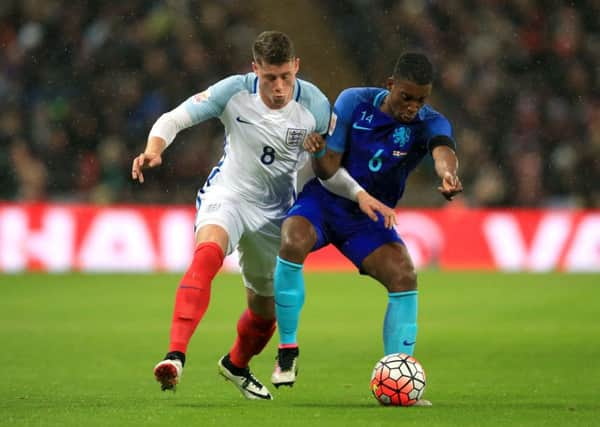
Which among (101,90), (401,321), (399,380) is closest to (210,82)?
(101,90)

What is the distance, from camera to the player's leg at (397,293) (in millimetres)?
7285

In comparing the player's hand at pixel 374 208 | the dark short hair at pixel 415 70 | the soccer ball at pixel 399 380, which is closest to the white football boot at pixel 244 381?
the soccer ball at pixel 399 380

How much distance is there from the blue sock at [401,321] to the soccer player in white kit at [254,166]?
2.91ft

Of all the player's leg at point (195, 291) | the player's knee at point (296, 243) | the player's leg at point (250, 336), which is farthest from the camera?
the player's leg at point (250, 336)

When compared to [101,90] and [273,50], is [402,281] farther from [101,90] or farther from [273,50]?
[101,90]

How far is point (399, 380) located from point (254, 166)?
5.32 ft

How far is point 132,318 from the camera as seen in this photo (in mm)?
13672

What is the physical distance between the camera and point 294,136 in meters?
7.54

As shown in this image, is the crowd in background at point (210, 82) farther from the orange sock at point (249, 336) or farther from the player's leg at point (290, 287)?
the player's leg at point (290, 287)

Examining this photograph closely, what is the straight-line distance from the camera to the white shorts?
7328 millimetres

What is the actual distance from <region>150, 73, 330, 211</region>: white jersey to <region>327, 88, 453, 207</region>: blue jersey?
0.14 m

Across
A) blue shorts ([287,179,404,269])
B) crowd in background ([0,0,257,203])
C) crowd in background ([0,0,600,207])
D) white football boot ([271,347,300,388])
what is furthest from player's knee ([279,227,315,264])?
crowd in background ([0,0,257,203])

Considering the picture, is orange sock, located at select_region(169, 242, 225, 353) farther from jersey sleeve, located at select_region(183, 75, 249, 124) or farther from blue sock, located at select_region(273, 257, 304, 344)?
jersey sleeve, located at select_region(183, 75, 249, 124)

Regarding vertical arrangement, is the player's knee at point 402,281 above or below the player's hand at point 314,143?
below
